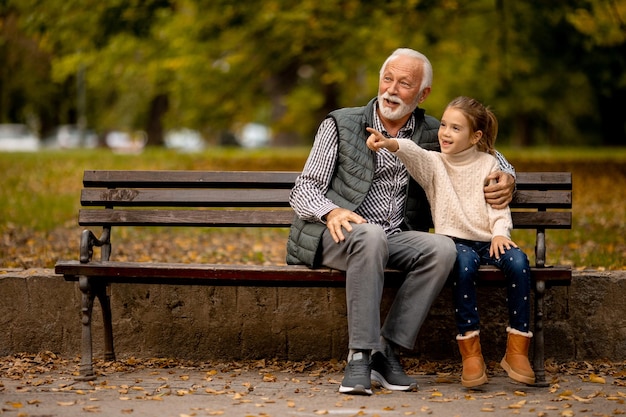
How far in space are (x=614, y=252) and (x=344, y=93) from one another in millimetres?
25903

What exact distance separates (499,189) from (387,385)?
112 centimetres

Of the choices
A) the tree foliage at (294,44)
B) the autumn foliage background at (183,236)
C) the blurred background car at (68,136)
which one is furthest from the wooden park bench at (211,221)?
the blurred background car at (68,136)

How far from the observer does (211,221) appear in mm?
5527

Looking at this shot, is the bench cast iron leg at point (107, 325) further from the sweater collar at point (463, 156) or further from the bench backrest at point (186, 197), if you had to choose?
the sweater collar at point (463, 156)

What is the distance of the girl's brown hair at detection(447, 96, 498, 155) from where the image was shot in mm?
5039

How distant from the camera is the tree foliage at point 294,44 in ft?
42.8

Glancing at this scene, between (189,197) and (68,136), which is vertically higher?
(68,136)

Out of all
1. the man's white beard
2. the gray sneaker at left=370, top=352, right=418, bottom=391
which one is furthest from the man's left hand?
the gray sneaker at left=370, top=352, right=418, bottom=391

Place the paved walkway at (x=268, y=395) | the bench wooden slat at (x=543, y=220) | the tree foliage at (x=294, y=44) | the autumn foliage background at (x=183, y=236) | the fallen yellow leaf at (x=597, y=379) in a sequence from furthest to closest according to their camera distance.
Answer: the tree foliage at (x=294, y=44)
the autumn foliage background at (x=183, y=236)
the bench wooden slat at (x=543, y=220)
the fallen yellow leaf at (x=597, y=379)
the paved walkway at (x=268, y=395)

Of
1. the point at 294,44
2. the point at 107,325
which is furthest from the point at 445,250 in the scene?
the point at 294,44

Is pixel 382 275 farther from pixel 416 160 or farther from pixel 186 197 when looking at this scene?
pixel 186 197

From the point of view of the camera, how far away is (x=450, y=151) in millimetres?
5039

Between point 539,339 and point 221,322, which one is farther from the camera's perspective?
point 221,322

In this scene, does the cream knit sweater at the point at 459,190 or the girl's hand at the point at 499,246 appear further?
the cream knit sweater at the point at 459,190
